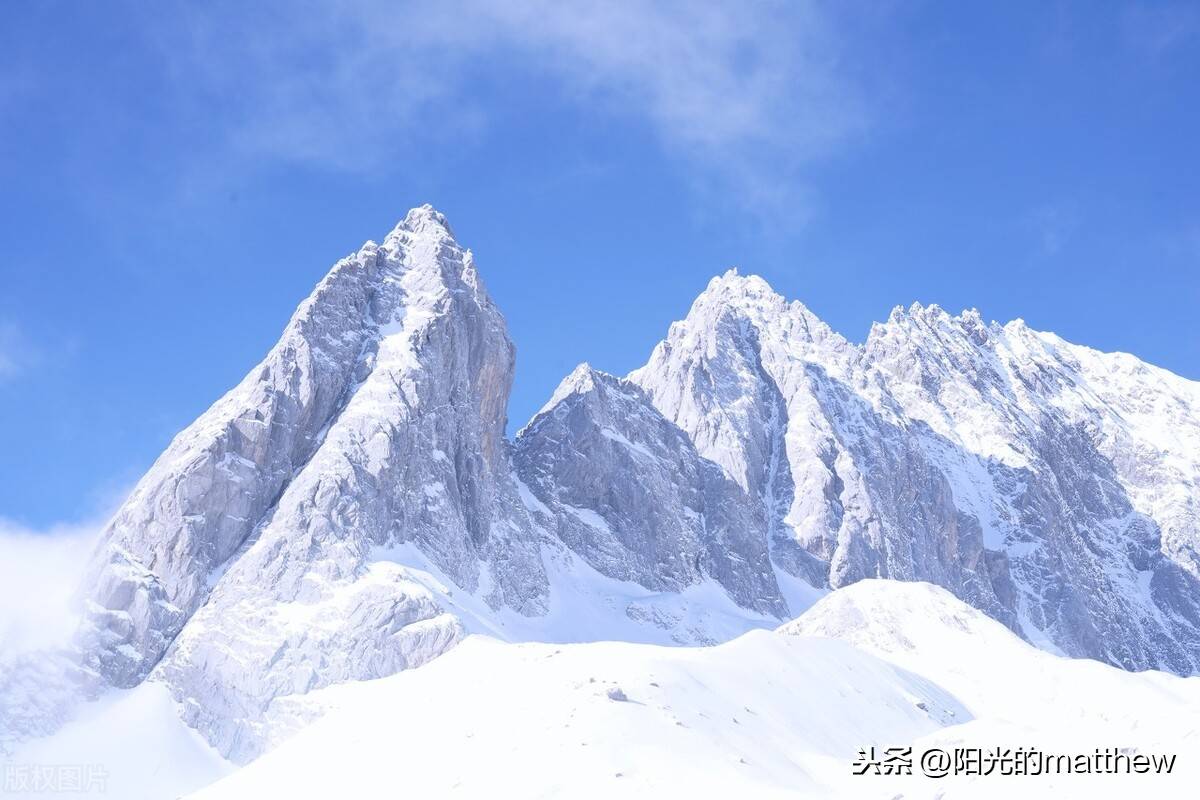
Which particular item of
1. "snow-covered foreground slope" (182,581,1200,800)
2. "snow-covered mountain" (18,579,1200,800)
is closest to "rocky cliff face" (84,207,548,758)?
"snow-covered mountain" (18,579,1200,800)

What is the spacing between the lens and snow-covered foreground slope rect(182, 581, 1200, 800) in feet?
287

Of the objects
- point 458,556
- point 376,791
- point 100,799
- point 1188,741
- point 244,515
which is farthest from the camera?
point 458,556

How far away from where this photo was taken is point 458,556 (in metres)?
194

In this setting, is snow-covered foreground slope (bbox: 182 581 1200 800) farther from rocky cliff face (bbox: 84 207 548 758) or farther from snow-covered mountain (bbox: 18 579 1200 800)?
rocky cliff face (bbox: 84 207 548 758)

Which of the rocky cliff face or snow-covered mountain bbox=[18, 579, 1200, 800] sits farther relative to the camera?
the rocky cliff face

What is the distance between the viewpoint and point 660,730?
10025 centimetres

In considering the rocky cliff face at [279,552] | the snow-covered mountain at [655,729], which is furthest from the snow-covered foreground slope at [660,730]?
the rocky cliff face at [279,552]

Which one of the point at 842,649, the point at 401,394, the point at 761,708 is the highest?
the point at 401,394

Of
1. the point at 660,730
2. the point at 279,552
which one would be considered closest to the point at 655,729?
the point at 660,730

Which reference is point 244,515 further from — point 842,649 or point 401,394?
point 842,649

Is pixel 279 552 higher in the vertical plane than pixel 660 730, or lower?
higher

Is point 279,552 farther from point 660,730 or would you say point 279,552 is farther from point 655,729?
point 660,730

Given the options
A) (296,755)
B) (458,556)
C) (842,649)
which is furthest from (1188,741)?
(458,556)

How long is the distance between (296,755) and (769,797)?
46.6m
